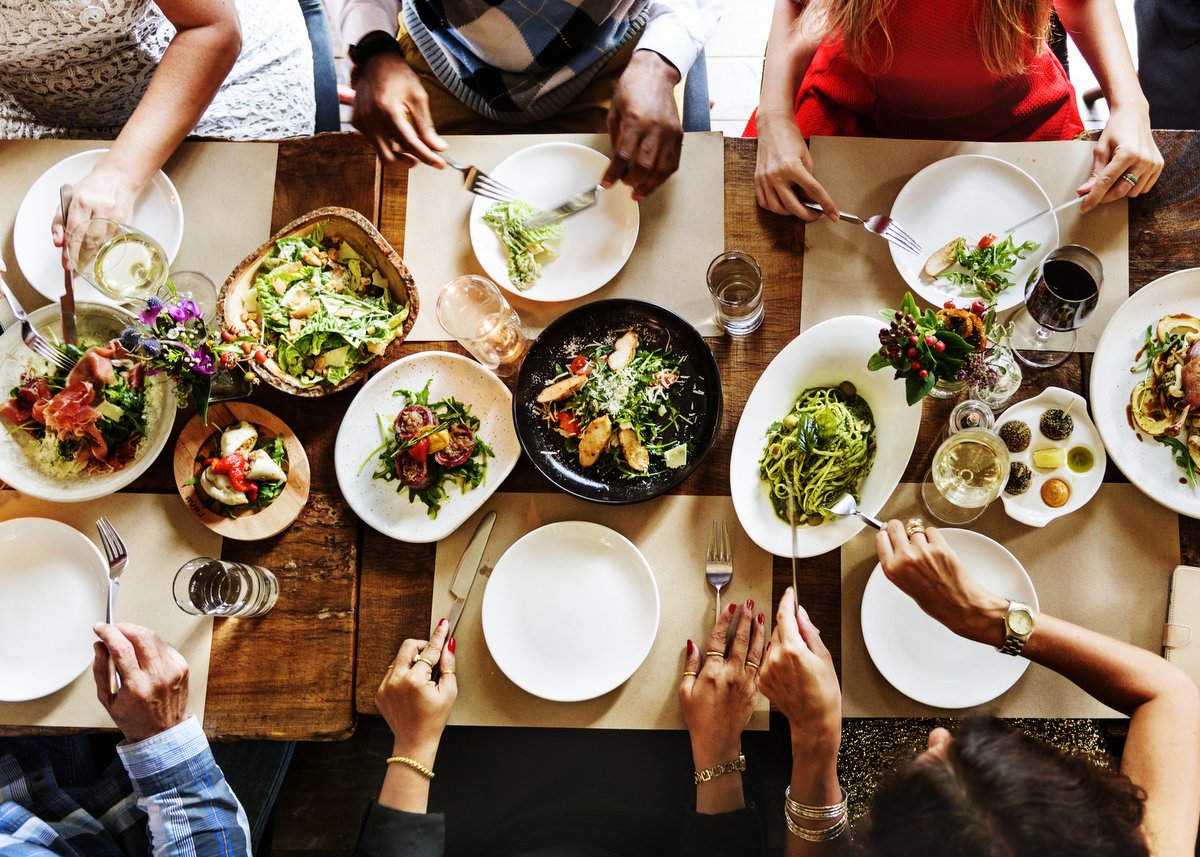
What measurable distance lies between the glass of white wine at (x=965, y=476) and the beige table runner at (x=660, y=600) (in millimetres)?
414

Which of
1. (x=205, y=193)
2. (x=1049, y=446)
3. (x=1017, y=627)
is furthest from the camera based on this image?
(x=205, y=193)

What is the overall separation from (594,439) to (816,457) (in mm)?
492

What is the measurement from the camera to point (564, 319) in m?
1.71

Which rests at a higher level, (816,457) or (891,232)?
(891,232)

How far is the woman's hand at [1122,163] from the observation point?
1679 mm

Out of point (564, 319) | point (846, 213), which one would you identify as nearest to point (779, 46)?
point (846, 213)

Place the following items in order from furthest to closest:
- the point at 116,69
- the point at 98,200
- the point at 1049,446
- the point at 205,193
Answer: the point at 116,69 < the point at 205,193 < the point at 98,200 < the point at 1049,446

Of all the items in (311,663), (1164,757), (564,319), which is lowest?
(311,663)

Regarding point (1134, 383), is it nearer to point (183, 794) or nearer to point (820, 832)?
point (820, 832)

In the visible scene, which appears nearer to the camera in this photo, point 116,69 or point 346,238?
point 346,238

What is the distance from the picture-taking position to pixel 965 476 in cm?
161

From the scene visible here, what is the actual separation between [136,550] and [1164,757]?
89.3 inches

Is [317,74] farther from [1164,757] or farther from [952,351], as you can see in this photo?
[1164,757]

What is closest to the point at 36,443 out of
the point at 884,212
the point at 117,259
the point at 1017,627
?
the point at 117,259
